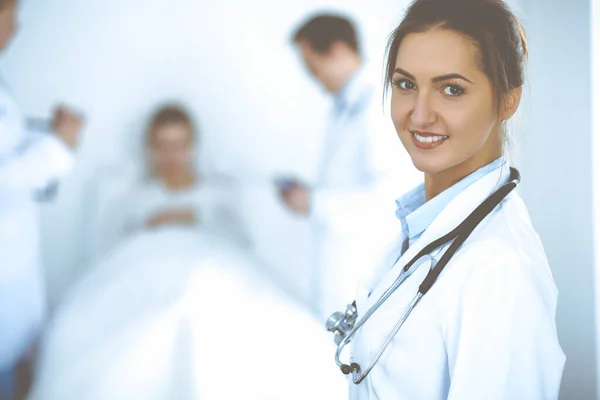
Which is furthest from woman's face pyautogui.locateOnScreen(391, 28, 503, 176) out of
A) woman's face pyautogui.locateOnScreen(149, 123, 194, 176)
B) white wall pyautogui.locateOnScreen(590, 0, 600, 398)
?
woman's face pyautogui.locateOnScreen(149, 123, 194, 176)

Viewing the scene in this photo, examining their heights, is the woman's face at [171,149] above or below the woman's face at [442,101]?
below

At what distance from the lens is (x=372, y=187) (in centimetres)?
162

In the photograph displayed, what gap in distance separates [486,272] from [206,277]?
0.97m

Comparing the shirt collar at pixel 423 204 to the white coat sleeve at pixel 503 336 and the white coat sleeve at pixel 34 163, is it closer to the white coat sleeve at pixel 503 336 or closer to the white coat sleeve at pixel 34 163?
the white coat sleeve at pixel 503 336

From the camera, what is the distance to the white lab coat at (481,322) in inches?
20.3

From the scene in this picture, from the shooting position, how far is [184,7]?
201cm

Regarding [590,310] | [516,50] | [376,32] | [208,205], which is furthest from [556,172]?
[208,205]

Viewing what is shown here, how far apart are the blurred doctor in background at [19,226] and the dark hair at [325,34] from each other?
805 mm

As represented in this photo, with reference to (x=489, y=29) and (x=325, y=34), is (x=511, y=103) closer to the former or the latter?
(x=489, y=29)

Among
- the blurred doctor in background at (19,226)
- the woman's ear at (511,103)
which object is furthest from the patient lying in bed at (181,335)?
the woman's ear at (511,103)

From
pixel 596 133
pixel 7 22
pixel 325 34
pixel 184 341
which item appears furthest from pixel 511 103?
pixel 7 22

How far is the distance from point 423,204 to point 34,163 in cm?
128

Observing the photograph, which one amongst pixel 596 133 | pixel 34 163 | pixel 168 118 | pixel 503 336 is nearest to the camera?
pixel 503 336

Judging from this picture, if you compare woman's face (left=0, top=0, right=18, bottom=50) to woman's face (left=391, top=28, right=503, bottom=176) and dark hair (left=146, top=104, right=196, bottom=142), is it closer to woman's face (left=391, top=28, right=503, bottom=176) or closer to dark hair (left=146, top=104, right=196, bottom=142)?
dark hair (left=146, top=104, right=196, bottom=142)
